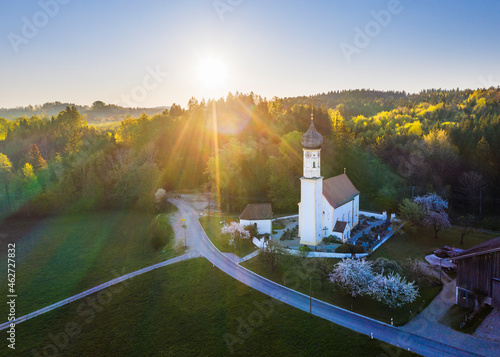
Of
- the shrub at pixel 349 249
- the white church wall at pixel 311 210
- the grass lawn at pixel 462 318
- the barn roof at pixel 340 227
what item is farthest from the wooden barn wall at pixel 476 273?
the white church wall at pixel 311 210

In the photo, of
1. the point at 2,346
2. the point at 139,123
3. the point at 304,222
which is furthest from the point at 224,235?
the point at 139,123

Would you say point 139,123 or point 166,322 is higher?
point 139,123

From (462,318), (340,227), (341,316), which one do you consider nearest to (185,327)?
(341,316)

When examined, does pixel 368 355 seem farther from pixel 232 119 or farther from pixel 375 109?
pixel 375 109

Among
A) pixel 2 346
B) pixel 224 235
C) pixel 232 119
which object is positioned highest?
pixel 232 119

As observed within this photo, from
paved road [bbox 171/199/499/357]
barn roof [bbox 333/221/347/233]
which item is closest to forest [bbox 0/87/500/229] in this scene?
barn roof [bbox 333/221/347/233]

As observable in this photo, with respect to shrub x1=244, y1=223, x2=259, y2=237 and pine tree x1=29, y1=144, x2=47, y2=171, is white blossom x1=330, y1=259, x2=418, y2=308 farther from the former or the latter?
pine tree x1=29, y1=144, x2=47, y2=171

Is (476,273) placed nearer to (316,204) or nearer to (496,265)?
(496,265)
